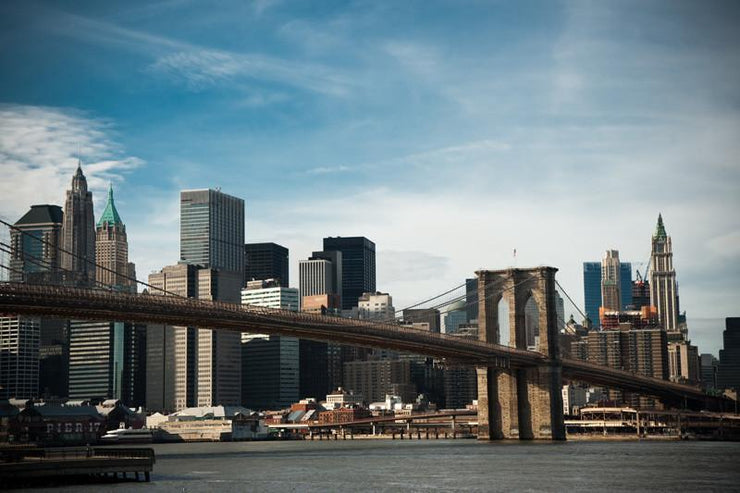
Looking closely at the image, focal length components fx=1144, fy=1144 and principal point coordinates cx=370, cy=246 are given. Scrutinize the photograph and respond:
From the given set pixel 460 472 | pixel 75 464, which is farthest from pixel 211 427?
pixel 75 464

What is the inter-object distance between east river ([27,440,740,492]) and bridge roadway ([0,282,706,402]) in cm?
845

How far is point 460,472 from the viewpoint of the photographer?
188ft

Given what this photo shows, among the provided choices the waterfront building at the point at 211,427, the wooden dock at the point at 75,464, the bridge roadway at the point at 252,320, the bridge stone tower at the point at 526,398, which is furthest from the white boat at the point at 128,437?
the wooden dock at the point at 75,464

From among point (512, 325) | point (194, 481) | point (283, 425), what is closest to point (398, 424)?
point (283, 425)

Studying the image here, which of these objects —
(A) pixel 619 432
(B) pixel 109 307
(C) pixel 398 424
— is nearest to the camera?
(B) pixel 109 307

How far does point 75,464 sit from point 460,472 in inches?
758

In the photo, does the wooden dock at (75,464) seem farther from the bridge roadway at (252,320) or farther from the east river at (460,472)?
the bridge roadway at (252,320)

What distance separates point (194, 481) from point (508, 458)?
22409 millimetres

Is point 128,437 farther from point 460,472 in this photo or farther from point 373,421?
point 460,472

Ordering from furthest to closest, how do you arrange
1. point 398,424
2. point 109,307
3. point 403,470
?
point 398,424
point 109,307
point 403,470

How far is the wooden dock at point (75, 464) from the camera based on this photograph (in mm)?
46719

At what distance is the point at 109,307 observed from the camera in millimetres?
65312

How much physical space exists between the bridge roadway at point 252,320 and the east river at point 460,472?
8453mm

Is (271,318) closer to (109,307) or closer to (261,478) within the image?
(109,307)
